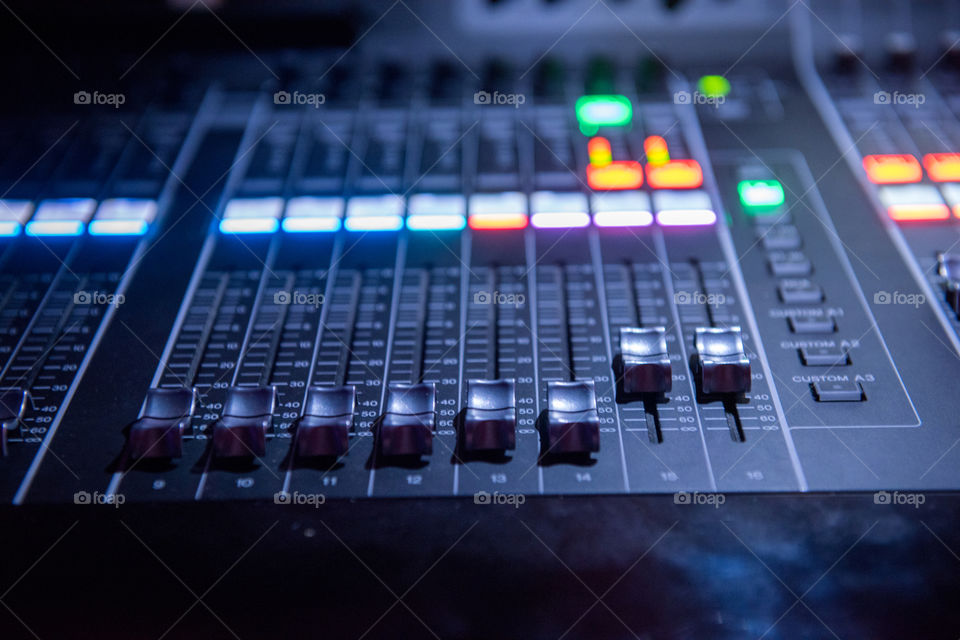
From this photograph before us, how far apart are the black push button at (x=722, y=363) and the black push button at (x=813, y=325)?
0.41 ft

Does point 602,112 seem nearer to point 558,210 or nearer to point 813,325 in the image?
point 558,210

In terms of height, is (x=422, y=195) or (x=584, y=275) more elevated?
(x=422, y=195)

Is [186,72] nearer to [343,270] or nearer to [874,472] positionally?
[343,270]

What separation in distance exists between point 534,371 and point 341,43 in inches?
38.7

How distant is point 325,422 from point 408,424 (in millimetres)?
105

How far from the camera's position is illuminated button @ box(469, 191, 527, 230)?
1.25 metres

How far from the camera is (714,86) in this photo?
154 cm

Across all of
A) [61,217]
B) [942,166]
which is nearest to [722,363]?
[942,166]

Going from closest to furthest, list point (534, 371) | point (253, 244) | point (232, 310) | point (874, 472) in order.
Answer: point (874, 472), point (534, 371), point (232, 310), point (253, 244)

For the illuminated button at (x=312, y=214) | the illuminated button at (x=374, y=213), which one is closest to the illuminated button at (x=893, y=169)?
the illuminated button at (x=374, y=213)

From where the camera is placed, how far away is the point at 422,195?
1302 millimetres

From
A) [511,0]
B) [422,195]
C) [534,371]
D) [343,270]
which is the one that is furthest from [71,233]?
[511,0]

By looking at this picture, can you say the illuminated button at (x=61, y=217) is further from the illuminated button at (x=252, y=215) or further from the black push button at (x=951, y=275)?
the black push button at (x=951, y=275)

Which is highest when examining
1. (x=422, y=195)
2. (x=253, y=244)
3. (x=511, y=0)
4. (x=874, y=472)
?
(x=511, y=0)
